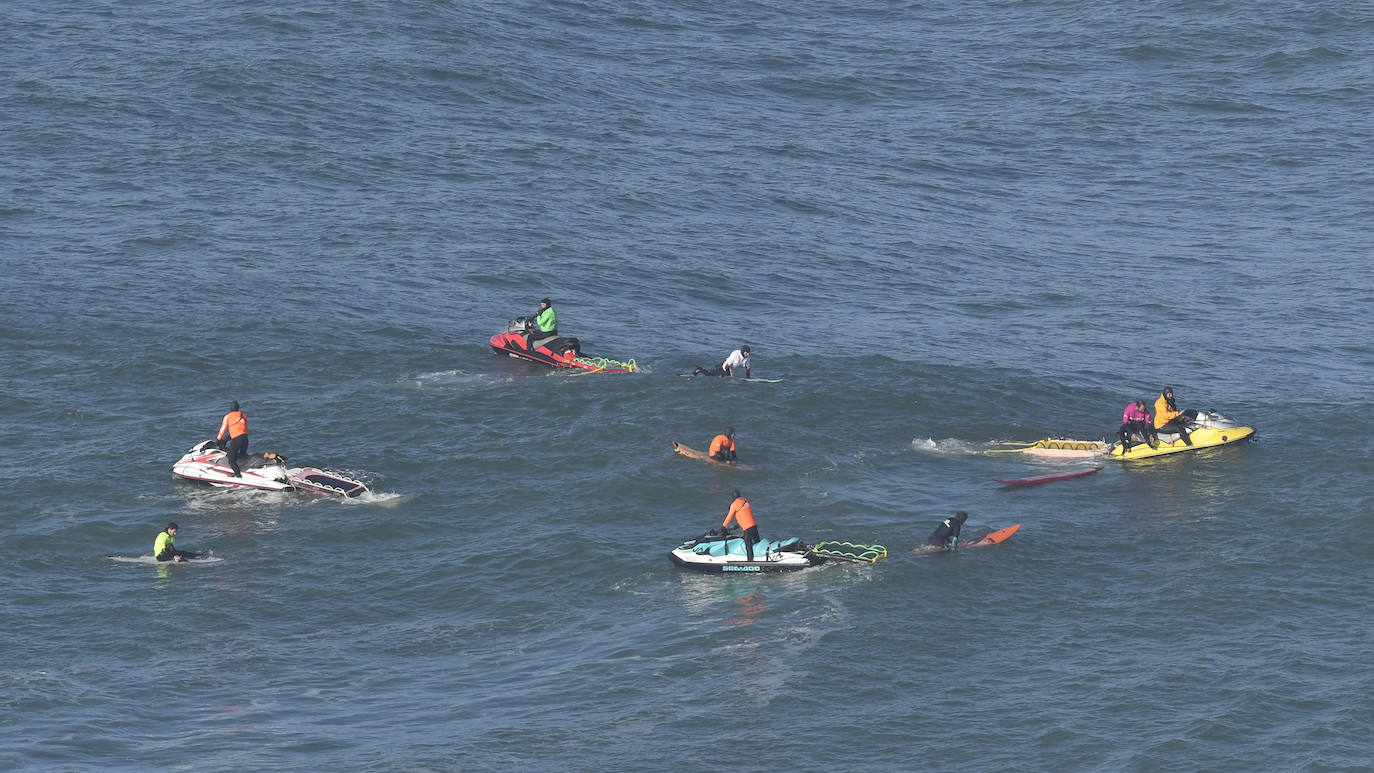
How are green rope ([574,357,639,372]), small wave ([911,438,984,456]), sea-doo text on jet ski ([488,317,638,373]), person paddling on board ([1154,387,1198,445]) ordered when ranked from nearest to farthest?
person paddling on board ([1154,387,1198,445])
small wave ([911,438,984,456])
green rope ([574,357,639,372])
sea-doo text on jet ski ([488,317,638,373])

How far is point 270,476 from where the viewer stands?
172ft

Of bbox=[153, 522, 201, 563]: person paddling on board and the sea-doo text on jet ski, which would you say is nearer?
bbox=[153, 522, 201, 563]: person paddling on board

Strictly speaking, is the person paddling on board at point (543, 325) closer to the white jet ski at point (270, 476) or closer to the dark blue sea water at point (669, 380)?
the dark blue sea water at point (669, 380)

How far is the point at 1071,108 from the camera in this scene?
372ft

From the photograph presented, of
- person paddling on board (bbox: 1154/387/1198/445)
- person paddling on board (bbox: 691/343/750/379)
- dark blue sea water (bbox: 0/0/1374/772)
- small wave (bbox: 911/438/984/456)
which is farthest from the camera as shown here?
person paddling on board (bbox: 691/343/750/379)

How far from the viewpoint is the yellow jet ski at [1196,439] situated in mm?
→ 57000

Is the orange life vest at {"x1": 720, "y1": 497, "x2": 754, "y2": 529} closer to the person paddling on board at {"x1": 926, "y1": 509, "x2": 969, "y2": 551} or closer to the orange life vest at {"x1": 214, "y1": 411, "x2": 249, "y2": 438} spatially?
the person paddling on board at {"x1": 926, "y1": 509, "x2": 969, "y2": 551}

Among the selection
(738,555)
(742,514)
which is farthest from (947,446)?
(738,555)

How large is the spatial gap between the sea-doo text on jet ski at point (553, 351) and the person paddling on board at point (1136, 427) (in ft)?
64.5

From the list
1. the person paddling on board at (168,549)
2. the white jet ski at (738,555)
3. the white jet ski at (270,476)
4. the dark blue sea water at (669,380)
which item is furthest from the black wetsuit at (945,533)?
the person paddling on board at (168,549)

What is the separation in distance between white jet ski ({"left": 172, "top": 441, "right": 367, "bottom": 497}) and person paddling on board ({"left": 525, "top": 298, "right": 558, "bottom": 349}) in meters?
13.6

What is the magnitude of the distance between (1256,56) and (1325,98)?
29.1 feet

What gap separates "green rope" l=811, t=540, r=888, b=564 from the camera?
46844 mm

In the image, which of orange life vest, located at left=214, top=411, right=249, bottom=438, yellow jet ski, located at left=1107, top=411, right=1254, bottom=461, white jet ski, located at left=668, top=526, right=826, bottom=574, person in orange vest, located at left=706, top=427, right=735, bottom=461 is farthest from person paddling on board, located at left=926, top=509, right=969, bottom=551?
orange life vest, located at left=214, top=411, right=249, bottom=438
